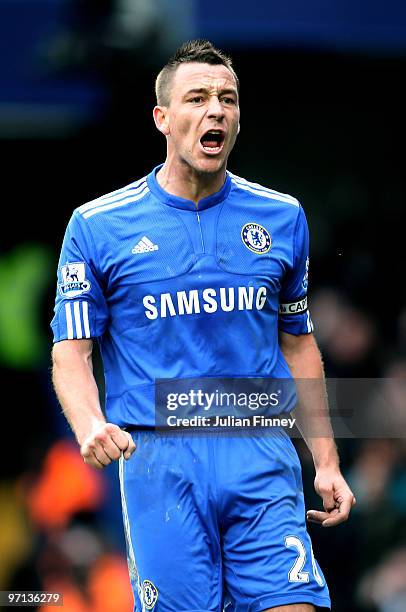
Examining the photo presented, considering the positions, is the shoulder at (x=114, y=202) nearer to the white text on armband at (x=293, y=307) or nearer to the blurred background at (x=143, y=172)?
the white text on armband at (x=293, y=307)

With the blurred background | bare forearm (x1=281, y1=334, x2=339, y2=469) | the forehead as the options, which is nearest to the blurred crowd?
A: the blurred background

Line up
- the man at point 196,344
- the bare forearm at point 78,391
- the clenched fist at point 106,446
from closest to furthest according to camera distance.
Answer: the clenched fist at point 106,446 < the bare forearm at point 78,391 < the man at point 196,344

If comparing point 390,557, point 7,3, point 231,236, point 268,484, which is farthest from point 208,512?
point 7,3

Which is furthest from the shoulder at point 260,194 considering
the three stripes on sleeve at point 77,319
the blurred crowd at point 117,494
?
A: the blurred crowd at point 117,494

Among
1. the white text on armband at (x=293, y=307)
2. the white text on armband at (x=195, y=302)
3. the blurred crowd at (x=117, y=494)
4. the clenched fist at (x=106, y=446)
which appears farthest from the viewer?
the blurred crowd at (x=117, y=494)

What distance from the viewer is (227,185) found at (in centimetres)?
599

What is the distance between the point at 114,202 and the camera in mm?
5918

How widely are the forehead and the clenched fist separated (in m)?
1.48

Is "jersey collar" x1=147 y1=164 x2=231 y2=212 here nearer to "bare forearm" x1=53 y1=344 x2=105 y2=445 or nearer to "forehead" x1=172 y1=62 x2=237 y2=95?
"forehead" x1=172 y1=62 x2=237 y2=95

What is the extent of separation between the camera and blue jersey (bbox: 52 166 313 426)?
18.8 ft

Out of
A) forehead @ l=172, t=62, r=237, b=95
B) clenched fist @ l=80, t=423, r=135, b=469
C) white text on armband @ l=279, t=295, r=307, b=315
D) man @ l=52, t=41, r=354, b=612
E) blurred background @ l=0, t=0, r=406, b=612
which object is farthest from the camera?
blurred background @ l=0, t=0, r=406, b=612

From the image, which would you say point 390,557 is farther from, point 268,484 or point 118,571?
point 268,484

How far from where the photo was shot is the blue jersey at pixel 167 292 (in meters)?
5.72

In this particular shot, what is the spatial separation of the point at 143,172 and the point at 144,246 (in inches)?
209
